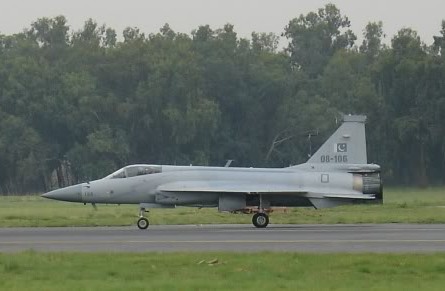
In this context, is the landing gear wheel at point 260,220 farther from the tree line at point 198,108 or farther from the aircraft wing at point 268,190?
the tree line at point 198,108

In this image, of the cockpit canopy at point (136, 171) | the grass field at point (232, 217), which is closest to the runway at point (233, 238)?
the cockpit canopy at point (136, 171)

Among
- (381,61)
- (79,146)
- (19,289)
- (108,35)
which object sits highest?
(108,35)

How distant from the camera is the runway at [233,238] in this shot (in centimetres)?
2205

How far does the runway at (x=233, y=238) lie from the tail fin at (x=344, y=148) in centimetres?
250

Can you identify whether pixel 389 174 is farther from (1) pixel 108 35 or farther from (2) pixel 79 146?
(1) pixel 108 35

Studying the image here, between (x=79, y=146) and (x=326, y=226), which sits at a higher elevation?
(x=79, y=146)

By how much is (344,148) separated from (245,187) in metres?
3.18

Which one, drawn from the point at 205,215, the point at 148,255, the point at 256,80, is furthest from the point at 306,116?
the point at 148,255

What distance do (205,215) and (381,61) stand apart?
154 ft

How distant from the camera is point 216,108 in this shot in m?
83.0

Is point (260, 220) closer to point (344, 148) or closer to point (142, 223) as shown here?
point (142, 223)

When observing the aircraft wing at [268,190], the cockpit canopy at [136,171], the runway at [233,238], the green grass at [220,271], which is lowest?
the green grass at [220,271]

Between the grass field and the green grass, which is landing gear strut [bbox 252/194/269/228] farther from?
the green grass

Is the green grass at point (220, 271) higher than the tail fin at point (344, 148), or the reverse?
the tail fin at point (344, 148)
